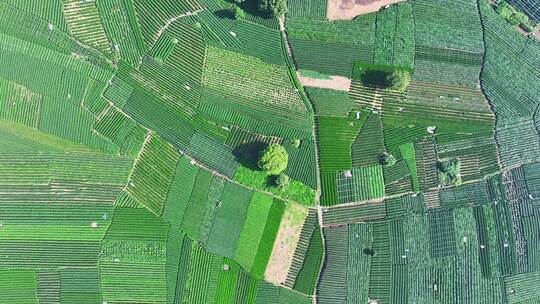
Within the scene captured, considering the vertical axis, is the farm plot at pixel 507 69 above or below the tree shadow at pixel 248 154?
above

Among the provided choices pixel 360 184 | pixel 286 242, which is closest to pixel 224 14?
pixel 360 184

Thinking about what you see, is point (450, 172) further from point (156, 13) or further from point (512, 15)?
point (156, 13)

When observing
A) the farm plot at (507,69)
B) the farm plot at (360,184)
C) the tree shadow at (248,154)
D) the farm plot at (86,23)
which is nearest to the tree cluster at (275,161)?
the tree shadow at (248,154)

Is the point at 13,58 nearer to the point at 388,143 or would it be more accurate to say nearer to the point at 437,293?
the point at 388,143

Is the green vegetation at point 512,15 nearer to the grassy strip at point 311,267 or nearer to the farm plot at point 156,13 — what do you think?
the grassy strip at point 311,267

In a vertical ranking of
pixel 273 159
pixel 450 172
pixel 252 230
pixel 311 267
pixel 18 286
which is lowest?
pixel 18 286

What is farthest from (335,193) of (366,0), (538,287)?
(538,287)
